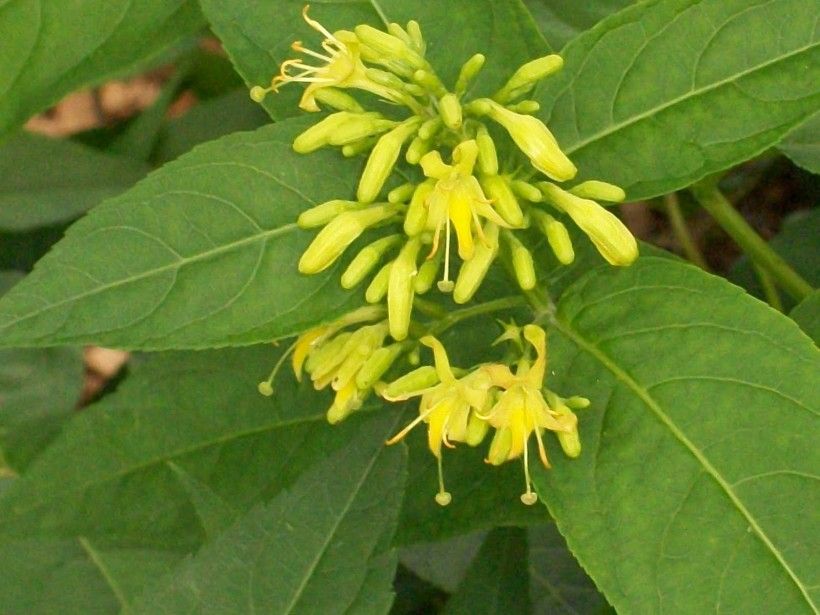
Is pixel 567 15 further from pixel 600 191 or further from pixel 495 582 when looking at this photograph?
pixel 495 582

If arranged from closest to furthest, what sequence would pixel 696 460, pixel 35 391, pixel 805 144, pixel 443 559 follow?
pixel 696 460 < pixel 805 144 < pixel 443 559 < pixel 35 391

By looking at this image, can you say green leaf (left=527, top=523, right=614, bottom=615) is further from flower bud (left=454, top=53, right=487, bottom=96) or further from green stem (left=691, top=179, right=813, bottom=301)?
flower bud (left=454, top=53, right=487, bottom=96)

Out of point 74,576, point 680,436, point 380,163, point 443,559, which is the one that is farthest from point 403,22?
point 74,576

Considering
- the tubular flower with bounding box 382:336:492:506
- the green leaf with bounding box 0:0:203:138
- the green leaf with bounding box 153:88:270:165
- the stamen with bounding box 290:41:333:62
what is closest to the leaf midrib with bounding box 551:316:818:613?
the tubular flower with bounding box 382:336:492:506

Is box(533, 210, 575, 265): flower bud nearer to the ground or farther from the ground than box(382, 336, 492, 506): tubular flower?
farther from the ground

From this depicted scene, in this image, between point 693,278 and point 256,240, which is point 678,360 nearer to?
point 693,278

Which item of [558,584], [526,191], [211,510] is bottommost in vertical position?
[558,584]
